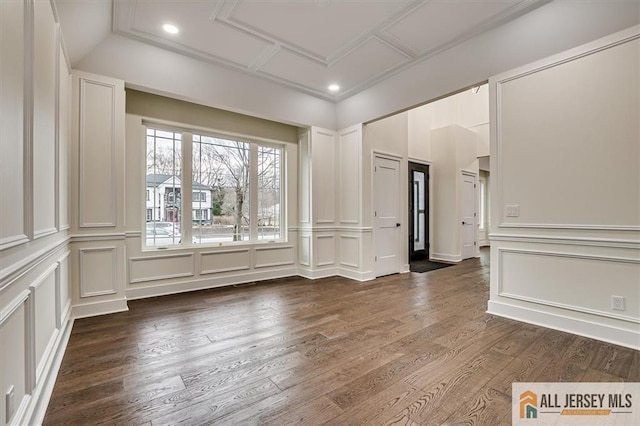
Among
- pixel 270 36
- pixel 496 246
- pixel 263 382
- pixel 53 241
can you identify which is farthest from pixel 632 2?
pixel 53 241

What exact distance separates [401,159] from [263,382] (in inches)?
183

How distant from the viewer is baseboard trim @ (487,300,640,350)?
240 centimetres

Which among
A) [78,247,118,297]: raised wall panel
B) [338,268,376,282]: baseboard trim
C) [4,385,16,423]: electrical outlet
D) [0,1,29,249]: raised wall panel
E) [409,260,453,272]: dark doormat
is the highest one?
[0,1,29,249]: raised wall panel

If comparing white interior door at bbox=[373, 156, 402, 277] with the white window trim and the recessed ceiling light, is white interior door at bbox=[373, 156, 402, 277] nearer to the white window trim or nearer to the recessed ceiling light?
the white window trim

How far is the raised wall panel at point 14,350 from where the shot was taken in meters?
1.18

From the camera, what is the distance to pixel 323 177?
5.14 meters

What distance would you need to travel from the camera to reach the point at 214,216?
456 cm

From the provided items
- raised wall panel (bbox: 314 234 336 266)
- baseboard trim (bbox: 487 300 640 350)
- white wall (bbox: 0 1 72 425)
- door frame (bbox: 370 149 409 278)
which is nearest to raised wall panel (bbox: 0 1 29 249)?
white wall (bbox: 0 1 72 425)

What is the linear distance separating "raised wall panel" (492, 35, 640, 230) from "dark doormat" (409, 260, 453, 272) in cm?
295

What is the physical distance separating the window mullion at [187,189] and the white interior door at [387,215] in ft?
9.71

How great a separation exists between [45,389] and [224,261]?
2.84 metres

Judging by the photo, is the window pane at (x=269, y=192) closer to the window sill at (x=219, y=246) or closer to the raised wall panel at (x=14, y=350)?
the window sill at (x=219, y=246)

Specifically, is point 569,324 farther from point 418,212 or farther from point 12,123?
point 418,212

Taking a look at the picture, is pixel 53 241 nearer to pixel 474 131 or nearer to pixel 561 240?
pixel 561 240
